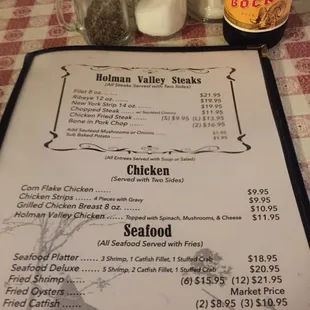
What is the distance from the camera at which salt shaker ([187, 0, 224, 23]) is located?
666mm

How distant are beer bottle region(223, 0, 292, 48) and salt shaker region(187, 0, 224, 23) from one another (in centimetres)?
4

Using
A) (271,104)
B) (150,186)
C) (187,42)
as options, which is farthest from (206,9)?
(150,186)

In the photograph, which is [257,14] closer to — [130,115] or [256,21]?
[256,21]

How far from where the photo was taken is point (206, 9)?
0.67 m

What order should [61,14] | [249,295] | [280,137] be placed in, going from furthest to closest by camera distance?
[61,14] < [280,137] < [249,295]

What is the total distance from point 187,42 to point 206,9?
6 centimetres

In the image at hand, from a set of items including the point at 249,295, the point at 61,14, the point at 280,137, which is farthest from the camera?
the point at 61,14

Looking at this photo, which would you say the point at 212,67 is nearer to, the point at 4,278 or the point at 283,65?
the point at 283,65

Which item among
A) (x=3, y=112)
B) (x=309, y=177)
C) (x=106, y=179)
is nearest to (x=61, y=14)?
(x=3, y=112)

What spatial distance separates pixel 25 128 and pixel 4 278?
0.18 metres

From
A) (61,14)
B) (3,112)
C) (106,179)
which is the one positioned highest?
(61,14)

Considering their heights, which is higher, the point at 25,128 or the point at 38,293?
the point at 25,128

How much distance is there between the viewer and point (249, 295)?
41 cm

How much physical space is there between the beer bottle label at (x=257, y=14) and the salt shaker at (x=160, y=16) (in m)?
0.07
